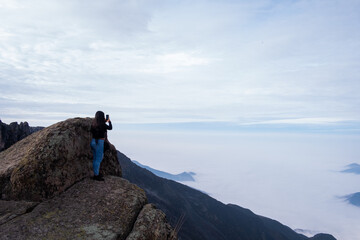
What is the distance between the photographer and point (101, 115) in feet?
45.1

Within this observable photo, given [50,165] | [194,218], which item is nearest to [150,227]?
[50,165]

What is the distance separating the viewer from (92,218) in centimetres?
1062

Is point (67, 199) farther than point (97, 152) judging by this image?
No

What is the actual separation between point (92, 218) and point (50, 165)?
12.7ft

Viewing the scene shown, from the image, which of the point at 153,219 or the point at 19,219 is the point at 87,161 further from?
the point at 153,219

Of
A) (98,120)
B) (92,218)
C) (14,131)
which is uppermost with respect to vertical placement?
(98,120)

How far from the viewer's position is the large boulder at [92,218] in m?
9.62

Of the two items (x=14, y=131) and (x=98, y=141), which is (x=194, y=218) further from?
(x=98, y=141)

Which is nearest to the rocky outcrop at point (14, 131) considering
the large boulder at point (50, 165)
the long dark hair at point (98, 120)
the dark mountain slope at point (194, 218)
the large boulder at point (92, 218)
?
the large boulder at point (50, 165)

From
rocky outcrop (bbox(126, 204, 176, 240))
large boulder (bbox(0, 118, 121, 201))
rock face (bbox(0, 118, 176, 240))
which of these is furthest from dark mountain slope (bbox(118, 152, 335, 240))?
rocky outcrop (bbox(126, 204, 176, 240))

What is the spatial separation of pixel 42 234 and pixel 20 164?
4.62m

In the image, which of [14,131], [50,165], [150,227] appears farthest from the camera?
[14,131]

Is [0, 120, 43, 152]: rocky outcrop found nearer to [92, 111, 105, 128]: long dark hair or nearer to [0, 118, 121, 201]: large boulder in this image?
[0, 118, 121, 201]: large boulder

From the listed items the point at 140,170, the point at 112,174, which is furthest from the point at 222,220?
the point at 112,174
